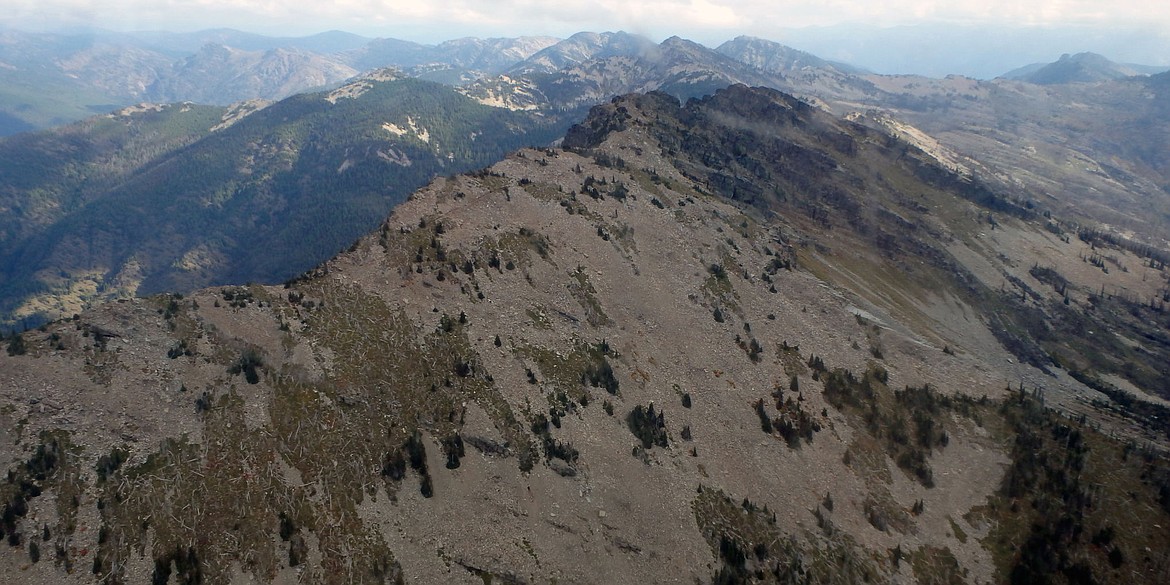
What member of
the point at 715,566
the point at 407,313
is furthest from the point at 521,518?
the point at 407,313

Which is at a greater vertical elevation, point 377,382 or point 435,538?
point 377,382

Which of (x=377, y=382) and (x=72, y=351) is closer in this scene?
(x=72, y=351)

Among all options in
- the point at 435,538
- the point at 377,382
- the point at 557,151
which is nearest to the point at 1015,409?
the point at 435,538

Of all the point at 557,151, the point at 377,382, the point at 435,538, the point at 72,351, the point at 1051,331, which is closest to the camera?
the point at 435,538

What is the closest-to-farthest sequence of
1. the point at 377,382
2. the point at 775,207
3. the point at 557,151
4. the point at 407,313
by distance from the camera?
the point at 377,382 < the point at 407,313 < the point at 557,151 < the point at 775,207

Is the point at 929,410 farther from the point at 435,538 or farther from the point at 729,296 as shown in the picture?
the point at 435,538

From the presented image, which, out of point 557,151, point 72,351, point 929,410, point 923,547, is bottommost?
point 923,547
